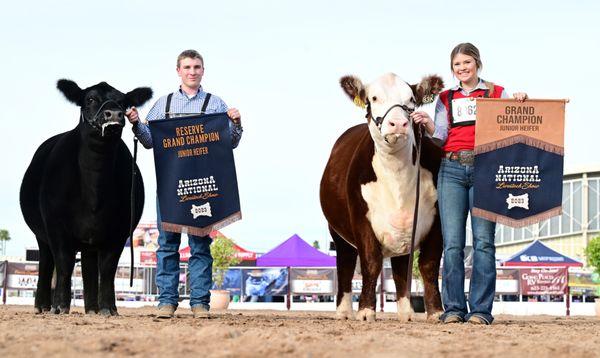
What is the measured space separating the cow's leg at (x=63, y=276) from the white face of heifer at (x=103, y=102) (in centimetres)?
112

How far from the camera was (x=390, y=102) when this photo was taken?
8016 mm

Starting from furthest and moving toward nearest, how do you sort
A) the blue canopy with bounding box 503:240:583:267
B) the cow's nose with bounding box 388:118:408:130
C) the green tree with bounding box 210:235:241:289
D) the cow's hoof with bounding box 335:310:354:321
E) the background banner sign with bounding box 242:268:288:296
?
the blue canopy with bounding box 503:240:583:267, the green tree with bounding box 210:235:241:289, the background banner sign with bounding box 242:268:288:296, the cow's hoof with bounding box 335:310:354:321, the cow's nose with bounding box 388:118:408:130

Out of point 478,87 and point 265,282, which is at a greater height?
point 478,87

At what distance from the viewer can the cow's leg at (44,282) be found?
10.1m

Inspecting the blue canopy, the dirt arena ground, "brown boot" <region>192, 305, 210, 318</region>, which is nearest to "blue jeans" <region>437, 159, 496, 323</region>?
the dirt arena ground

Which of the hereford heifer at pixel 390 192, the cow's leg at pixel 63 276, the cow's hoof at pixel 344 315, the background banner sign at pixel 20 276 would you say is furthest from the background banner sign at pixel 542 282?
the cow's leg at pixel 63 276

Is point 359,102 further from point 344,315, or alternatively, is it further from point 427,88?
point 344,315

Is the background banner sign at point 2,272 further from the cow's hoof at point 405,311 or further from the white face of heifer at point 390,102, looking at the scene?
the cow's hoof at point 405,311

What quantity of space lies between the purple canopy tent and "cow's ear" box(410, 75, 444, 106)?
2085 centimetres

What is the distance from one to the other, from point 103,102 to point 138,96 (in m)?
0.44

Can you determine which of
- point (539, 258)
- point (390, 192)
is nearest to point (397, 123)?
point (390, 192)

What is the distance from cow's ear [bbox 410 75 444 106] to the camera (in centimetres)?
832

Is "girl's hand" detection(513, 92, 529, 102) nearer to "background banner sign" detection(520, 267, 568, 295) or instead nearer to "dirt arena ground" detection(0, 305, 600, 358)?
"dirt arena ground" detection(0, 305, 600, 358)

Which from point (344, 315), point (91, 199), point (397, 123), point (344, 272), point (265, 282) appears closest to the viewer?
point (397, 123)
